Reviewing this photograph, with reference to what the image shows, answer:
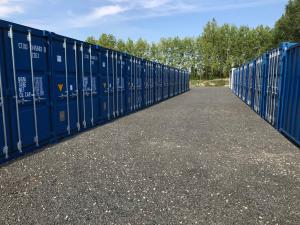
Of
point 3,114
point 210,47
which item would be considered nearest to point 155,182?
point 3,114

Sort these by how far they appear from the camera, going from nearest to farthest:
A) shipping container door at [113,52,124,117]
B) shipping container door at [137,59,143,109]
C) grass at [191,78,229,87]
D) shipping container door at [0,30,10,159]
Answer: shipping container door at [0,30,10,159]
shipping container door at [113,52,124,117]
shipping container door at [137,59,143,109]
grass at [191,78,229,87]

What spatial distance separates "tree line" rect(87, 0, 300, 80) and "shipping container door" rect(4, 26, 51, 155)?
245ft

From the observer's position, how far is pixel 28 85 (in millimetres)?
7074

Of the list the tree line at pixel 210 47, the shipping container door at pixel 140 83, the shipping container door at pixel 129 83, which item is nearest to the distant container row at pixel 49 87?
the shipping container door at pixel 129 83

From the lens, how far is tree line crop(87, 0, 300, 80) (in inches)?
3123

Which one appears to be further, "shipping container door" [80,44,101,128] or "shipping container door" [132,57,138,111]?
"shipping container door" [132,57,138,111]

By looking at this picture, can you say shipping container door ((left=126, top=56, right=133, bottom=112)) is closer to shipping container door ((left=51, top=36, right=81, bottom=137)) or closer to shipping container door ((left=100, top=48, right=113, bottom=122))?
shipping container door ((left=100, top=48, right=113, bottom=122))

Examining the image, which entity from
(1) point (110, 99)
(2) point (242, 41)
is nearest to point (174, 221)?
(1) point (110, 99)

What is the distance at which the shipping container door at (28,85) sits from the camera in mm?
6496

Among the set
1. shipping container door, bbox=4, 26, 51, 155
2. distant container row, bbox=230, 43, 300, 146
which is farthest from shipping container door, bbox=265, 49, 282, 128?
shipping container door, bbox=4, 26, 51, 155

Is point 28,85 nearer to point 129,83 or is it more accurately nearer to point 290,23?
point 129,83

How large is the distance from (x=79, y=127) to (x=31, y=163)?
141 inches

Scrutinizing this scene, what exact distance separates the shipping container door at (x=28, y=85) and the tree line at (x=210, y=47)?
74.7m

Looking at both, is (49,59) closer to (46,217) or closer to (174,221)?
(46,217)
